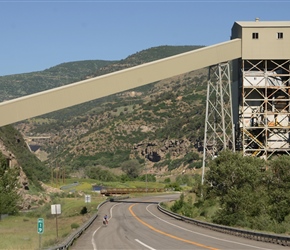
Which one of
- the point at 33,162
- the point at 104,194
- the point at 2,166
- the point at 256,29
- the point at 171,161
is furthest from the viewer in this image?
the point at 171,161

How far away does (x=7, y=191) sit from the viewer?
6881 cm

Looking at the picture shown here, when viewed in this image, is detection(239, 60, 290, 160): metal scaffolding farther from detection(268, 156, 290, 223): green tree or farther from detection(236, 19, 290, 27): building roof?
detection(268, 156, 290, 223): green tree

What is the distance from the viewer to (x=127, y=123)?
19812 centimetres

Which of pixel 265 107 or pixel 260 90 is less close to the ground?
pixel 260 90

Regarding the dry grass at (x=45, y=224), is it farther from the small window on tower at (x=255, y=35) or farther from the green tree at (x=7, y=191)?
the small window on tower at (x=255, y=35)

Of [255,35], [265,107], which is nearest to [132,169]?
[265,107]

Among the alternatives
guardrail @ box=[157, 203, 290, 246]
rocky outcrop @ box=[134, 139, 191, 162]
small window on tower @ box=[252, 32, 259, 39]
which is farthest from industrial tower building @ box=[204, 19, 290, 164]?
rocky outcrop @ box=[134, 139, 191, 162]

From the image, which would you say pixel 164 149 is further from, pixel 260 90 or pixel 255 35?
pixel 255 35

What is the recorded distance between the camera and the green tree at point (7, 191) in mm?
66281

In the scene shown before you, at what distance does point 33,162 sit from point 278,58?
10327cm

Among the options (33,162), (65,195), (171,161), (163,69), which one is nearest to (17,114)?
(163,69)

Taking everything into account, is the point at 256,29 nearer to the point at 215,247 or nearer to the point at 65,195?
the point at 215,247

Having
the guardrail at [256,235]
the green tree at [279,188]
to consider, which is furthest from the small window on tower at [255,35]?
the guardrail at [256,235]

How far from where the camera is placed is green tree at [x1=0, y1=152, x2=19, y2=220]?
66281mm
